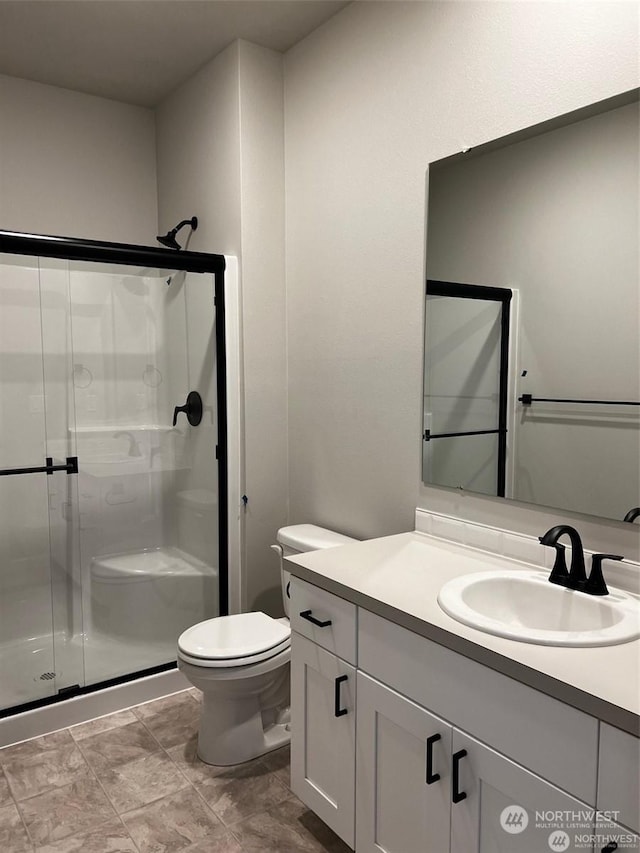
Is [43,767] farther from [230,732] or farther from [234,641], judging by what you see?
[234,641]

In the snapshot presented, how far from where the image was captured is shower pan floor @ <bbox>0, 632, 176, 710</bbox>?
255 cm

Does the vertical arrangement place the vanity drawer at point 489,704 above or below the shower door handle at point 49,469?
below

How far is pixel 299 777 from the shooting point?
1908mm

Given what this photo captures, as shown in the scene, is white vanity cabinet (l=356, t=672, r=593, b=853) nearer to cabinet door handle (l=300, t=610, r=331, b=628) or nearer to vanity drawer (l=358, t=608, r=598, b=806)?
vanity drawer (l=358, t=608, r=598, b=806)

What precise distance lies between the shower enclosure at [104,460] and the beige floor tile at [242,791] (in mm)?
709

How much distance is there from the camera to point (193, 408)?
2.86 meters

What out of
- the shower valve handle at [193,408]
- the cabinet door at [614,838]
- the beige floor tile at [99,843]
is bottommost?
the beige floor tile at [99,843]

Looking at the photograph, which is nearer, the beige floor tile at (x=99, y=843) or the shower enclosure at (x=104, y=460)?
the beige floor tile at (x=99, y=843)

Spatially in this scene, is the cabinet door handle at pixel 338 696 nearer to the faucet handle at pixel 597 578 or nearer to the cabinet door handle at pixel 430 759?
the cabinet door handle at pixel 430 759

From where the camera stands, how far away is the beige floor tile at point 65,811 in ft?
6.42

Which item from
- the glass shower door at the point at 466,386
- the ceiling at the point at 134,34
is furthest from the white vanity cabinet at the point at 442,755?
the ceiling at the point at 134,34

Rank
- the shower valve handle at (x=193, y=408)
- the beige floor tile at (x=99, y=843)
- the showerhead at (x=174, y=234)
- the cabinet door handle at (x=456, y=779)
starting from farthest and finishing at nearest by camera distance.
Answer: the showerhead at (x=174, y=234), the shower valve handle at (x=193, y=408), the beige floor tile at (x=99, y=843), the cabinet door handle at (x=456, y=779)

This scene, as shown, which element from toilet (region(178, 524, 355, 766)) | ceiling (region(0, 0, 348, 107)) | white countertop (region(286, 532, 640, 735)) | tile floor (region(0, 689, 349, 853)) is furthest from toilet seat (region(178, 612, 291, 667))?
ceiling (region(0, 0, 348, 107))

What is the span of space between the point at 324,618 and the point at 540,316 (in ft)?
3.33
